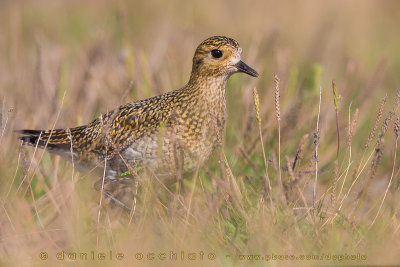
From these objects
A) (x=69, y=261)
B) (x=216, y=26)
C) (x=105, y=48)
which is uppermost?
(x=216, y=26)

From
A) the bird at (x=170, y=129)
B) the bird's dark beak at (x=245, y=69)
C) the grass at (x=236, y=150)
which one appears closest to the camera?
the grass at (x=236, y=150)

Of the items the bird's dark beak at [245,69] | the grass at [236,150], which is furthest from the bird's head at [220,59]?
the grass at [236,150]

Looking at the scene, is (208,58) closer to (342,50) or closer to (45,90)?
(45,90)

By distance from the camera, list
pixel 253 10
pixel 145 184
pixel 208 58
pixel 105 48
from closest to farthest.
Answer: pixel 145 184 → pixel 208 58 → pixel 105 48 → pixel 253 10

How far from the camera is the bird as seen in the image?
14.4 ft

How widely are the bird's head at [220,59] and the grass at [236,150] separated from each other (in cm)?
46

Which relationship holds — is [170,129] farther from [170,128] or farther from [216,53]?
[216,53]

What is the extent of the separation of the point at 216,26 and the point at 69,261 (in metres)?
7.93

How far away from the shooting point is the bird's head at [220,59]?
462cm

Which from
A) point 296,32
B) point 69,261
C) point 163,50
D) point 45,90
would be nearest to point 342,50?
point 296,32

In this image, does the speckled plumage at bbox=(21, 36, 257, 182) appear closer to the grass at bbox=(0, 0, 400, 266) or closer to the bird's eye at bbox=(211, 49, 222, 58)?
the bird's eye at bbox=(211, 49, 222, 58)

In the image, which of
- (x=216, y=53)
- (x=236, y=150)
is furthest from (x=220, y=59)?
(x=236, y=150)

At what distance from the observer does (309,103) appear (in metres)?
6.26

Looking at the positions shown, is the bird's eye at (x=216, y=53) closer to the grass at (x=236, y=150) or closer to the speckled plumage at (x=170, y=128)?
the speckled plumage at (x=170, y=128)
